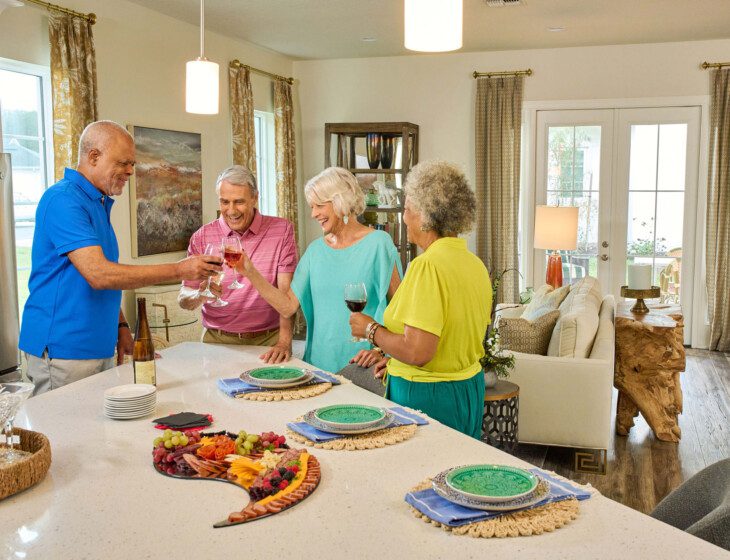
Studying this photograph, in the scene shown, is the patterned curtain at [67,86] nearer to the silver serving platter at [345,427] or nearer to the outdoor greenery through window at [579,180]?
the silver serving platter at [345,427]

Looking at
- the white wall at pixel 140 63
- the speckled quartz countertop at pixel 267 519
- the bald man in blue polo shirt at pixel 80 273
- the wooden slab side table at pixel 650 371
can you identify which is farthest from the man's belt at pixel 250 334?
the white wall at pixel 140 63

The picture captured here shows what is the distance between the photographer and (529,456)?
415cm

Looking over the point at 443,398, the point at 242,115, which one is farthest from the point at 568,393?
the point at 242,115

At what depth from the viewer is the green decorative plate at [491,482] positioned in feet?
4.52

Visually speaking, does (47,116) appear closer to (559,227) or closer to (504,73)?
(559,227)

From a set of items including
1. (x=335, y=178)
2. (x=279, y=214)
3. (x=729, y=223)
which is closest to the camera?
(x=335, y=178)

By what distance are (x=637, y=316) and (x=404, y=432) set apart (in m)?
3.25

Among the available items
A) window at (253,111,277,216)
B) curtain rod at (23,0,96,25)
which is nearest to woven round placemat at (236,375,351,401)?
curtain rod at (23,0,96,25)

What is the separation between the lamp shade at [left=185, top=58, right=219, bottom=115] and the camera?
3250 mm

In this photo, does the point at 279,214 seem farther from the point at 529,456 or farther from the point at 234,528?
the point at 234,528

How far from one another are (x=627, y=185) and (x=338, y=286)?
5343mm

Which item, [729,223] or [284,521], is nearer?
[284,521]

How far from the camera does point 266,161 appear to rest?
7.82 meters

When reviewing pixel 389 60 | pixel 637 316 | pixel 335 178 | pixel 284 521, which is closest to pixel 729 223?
pixel 637 316
